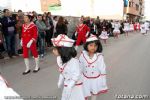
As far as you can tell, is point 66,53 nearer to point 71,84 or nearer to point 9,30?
point 71,84

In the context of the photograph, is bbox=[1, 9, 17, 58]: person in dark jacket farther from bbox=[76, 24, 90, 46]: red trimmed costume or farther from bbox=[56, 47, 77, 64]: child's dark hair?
bbox=[56, 47, 77, 64]: child's dark hair

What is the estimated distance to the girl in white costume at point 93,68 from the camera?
510 cm

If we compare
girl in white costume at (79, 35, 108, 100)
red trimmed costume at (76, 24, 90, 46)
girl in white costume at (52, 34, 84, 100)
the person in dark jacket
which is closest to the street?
the person in dark jacket

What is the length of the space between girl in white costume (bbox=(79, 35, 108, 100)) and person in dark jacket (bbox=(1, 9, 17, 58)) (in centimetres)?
763

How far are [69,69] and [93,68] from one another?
0.75m

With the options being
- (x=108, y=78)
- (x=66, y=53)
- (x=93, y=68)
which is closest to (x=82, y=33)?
(x=108, y=78)

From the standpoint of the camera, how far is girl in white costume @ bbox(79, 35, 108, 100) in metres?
5.10

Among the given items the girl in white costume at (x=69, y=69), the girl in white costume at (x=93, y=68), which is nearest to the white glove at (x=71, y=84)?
the girl in white costume at (x=69, y=69)

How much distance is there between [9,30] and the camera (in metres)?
12.4

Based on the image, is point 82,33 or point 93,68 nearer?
point 93,68

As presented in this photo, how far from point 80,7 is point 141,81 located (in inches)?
1535

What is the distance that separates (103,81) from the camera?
5.17 meters

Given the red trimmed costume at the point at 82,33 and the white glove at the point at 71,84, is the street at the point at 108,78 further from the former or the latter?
the white glove at the point at 71,84

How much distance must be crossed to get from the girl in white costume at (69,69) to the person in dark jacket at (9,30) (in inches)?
318
